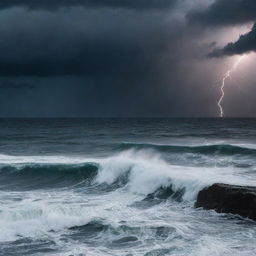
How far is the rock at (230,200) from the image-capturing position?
14.3m

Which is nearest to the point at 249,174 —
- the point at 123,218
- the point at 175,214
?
the point at 175,214

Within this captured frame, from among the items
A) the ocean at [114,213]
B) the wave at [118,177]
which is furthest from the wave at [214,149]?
the wave at [118,177]

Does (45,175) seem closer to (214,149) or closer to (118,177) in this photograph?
(118,177)

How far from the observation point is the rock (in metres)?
14.3

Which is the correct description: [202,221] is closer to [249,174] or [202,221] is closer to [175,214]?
[175,214]

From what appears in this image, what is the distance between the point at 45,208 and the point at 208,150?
2622 cm

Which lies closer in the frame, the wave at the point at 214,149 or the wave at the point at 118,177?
the wave at the point at 118,177

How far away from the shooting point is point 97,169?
27.0 metres

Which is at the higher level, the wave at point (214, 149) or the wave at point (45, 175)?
the wave at point (214, 149)

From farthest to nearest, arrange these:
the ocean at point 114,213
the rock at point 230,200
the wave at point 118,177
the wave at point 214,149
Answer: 1. the wave at point 214,149
2. the wave at point 118,177
3. the rock at point 230,200
4. the ocean at point 114,213

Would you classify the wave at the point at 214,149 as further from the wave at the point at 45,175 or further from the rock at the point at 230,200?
the rock at the point at 230,200

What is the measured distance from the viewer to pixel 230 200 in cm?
1498

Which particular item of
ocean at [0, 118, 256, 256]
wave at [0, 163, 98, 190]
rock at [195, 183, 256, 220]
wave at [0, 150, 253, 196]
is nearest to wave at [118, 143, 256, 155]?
ocean at [0, 118, 256, 256]

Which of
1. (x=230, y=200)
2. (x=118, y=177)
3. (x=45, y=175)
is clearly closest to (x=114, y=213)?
(x=230, y=200)
